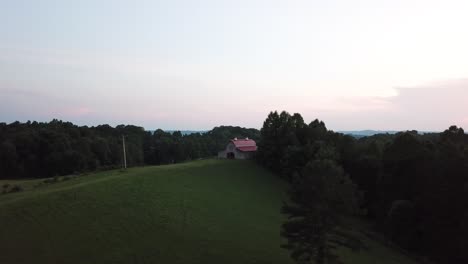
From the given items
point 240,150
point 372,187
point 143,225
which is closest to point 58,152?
point 240,150

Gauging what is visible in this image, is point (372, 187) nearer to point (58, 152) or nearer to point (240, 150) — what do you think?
point (240, 150)

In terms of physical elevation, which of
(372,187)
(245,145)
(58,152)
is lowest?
(372,187)

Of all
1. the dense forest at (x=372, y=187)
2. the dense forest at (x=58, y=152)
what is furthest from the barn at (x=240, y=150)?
the dense forest at (x=58, y=152)

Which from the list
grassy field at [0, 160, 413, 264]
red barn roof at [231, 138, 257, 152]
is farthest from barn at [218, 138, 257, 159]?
grassy field at [0, 160, 413, 264]

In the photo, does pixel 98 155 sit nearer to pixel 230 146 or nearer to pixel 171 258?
pixel 230 146

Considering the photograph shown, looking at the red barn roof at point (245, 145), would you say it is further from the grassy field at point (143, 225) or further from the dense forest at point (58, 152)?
the grassy field at point (143, 225)

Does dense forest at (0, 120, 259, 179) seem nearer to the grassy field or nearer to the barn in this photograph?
the barn
